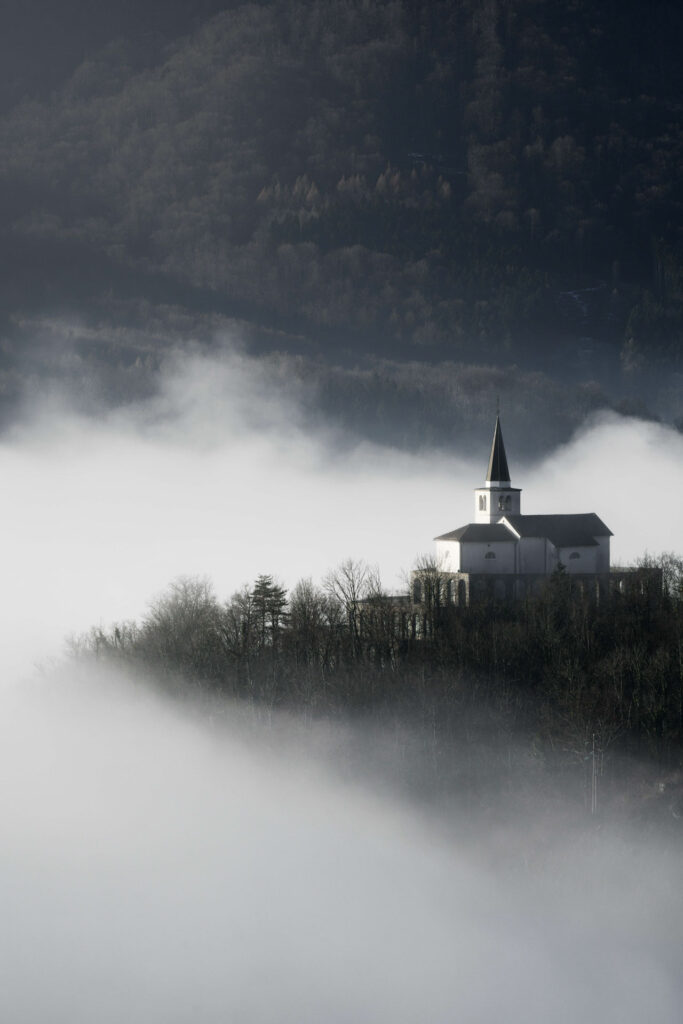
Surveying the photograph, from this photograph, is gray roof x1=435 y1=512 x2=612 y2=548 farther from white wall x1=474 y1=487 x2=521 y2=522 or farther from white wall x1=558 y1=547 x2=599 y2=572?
white wall x1=474 y1=487 x2=521 y2=522

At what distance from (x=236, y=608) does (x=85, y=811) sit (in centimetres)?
1518

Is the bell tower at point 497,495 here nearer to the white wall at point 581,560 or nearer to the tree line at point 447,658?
the white wall at point 581,560

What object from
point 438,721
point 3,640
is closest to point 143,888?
point 438,721

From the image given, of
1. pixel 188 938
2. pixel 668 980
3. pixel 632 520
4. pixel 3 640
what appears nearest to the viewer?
pixel 668 980

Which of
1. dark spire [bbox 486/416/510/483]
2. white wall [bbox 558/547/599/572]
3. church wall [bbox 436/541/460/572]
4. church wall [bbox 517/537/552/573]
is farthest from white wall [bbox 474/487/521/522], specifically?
white wall [bbox 558/547/599/572]

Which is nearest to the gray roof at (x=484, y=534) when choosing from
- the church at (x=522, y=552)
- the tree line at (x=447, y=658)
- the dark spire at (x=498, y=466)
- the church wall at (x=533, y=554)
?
the church at (x=522, y=552)

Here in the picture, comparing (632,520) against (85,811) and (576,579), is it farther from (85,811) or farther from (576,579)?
(85,811)

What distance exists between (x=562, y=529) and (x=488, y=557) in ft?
16.8

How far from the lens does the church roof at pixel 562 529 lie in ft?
250

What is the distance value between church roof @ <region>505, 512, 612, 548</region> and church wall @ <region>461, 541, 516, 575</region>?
140cm

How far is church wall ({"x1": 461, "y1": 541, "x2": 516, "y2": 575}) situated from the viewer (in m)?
75.4

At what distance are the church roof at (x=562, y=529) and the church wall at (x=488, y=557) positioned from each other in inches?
55.3

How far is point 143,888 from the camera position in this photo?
63875 millimetres

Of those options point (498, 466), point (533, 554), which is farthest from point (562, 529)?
point (498, 466)
